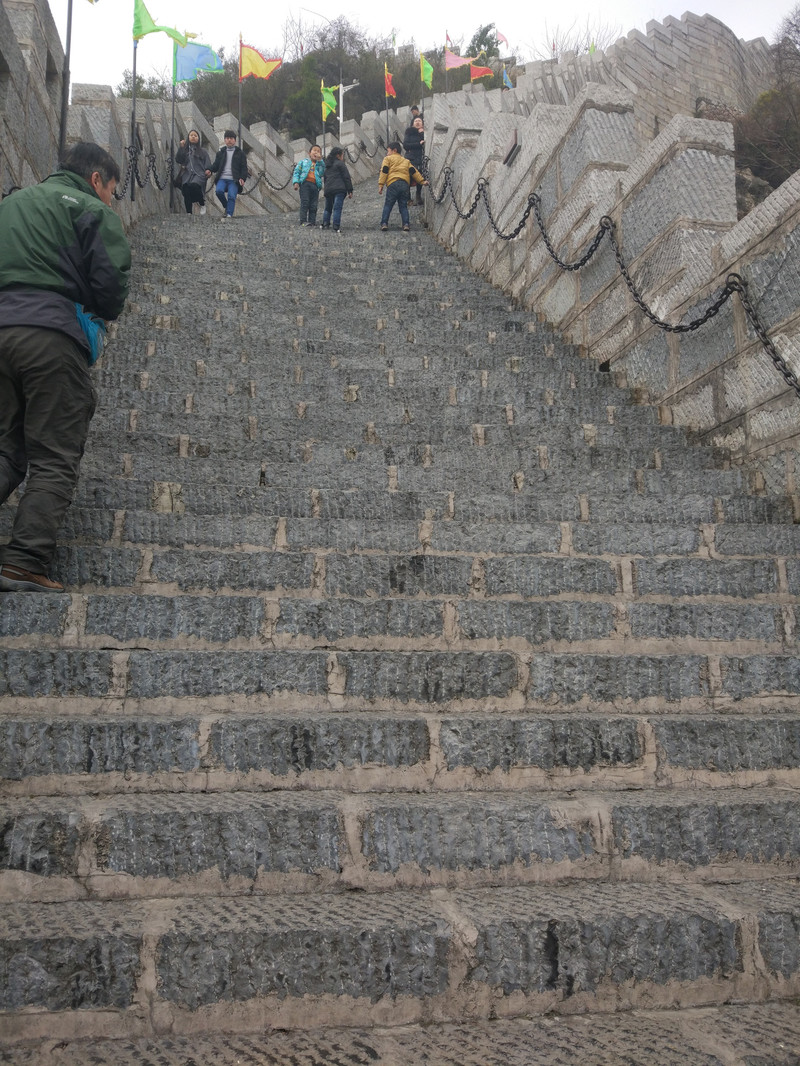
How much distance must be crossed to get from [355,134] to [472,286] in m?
16.6

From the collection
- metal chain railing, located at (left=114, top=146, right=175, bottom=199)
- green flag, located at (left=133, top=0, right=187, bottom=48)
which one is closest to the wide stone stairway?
metal chain railing, located at (left=114, top=146, right=175, bottom=199)

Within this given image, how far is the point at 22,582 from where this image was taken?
10.1 feet

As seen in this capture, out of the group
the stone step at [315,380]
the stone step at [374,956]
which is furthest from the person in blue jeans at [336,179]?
the stone step at [374,956]

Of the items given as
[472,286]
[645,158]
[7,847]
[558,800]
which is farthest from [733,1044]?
[472,286]

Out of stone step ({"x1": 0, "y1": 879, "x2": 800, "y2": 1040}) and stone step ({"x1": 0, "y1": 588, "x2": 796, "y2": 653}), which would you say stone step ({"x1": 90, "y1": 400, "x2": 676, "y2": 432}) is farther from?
stone step ({"x1": 0, "y1": 879, "x2": 800, "y2": 1040})

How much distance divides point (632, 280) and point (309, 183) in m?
8.57

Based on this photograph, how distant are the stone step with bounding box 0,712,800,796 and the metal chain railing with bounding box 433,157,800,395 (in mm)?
2354

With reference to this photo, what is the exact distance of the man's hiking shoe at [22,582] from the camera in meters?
3.06

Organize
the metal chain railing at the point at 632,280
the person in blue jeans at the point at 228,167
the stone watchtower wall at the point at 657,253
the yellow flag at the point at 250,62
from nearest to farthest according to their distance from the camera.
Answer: the metal chain railing at the point at 632,280
the stone watchtower wall at the point at 657,253
the person in blue jeans at the point at 228,167
the yellow flag at the point at 250,62

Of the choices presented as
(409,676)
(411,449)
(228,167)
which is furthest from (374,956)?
(228,167)

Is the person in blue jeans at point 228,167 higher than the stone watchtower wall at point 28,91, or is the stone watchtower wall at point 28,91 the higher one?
the person in blue jeans at point 228,167

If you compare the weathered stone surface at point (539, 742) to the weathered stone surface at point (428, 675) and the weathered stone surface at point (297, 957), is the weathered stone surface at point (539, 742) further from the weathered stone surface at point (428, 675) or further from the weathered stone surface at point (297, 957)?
the weathered stone surface at point (297, 957)

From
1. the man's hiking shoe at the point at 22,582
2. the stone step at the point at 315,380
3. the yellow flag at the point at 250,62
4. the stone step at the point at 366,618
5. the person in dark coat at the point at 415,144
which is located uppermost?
the yellow flag at the point at 250,62

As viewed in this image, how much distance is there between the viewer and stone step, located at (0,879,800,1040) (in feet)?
5.91
